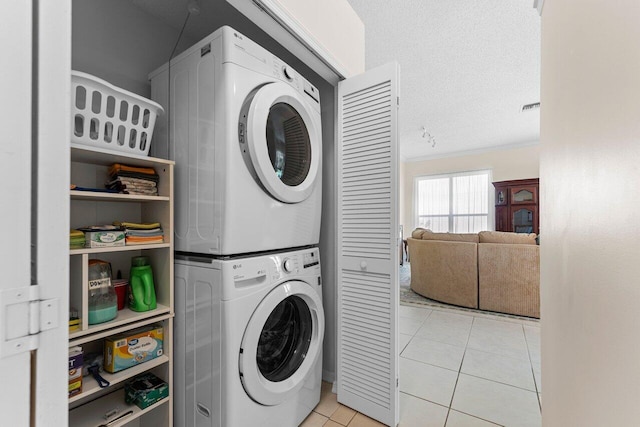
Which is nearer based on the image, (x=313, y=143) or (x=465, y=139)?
(x=313, y=143)

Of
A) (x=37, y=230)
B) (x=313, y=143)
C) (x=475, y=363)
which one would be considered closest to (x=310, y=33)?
(x=313, y=143)

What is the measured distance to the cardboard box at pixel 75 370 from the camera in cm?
97

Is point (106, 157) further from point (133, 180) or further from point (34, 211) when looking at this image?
point (34, 211)

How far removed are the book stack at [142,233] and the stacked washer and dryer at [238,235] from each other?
94mm

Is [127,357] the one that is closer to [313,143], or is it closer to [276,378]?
[276,378]

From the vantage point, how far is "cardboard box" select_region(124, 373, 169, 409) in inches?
45.5

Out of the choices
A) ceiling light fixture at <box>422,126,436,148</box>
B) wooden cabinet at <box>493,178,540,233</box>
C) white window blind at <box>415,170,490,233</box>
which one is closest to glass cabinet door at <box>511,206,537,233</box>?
wooden cabinet at <box>493,178,540,233</box>

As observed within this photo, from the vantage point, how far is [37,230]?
52cm

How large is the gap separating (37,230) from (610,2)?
111 centimetres

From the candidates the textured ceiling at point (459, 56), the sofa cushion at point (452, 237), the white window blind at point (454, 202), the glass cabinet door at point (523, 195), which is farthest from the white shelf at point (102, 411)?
the white window blind at point (454, 202)

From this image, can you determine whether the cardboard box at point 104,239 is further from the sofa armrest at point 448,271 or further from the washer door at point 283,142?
the sofa armrest at point 448,271

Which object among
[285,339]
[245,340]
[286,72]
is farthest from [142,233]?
[286,72]

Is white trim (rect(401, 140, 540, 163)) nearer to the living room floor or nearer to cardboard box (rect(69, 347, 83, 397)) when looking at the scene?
the living room floor

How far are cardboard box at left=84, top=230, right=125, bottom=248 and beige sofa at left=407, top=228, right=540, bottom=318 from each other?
10.5ft
